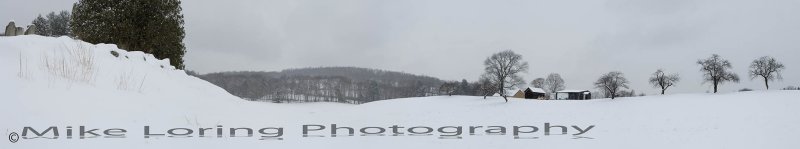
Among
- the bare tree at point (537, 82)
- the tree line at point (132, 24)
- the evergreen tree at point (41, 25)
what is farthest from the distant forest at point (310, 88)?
the tree line at point (132, 24)

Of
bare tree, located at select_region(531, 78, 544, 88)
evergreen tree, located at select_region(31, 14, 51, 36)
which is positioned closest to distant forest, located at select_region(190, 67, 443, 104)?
bare tree, located at select_region(531, 78, 544, 88)

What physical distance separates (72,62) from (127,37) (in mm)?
13825

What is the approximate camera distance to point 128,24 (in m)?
20.3

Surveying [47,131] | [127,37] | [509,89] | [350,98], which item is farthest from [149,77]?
[350,98]

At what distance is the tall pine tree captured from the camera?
66.0 ft

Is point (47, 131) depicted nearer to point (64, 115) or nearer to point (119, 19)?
point (64, 115)

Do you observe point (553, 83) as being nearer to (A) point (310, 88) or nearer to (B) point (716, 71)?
(B) point (716, 71)

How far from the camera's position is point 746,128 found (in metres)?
20.3

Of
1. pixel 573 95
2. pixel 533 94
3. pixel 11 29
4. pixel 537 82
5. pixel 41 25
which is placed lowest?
pixel 573 95

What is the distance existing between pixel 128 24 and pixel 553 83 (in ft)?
265

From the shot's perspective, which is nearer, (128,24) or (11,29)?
(11,29)

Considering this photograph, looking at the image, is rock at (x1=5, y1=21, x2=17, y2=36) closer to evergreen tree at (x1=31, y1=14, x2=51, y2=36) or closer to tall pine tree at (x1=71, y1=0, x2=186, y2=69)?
tall pine tree at (x1=71, y1=0, x2=186, y2=69)

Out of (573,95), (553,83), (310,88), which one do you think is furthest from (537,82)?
(310,88)

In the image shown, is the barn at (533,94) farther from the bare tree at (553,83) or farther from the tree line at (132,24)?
the tree line at (132,24)
